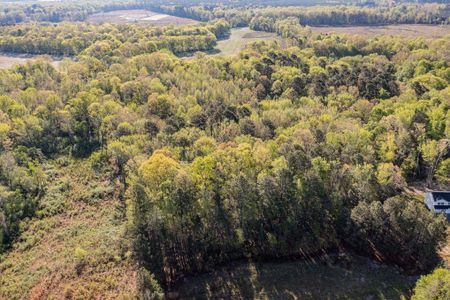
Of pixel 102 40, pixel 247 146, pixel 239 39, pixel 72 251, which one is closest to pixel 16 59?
pixel 102 40

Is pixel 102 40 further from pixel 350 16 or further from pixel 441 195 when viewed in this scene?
pixel 441 195

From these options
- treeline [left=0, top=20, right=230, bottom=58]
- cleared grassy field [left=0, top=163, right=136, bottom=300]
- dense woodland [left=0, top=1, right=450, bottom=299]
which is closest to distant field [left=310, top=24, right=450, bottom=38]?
dense woodland [left=0, top=1, right=450, bottom=299]

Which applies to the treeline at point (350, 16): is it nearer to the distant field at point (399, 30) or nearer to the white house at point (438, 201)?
the distant field at point (399, 30)

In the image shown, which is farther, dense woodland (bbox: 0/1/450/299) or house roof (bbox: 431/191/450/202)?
house roof (bbox: 431/191/450/202)

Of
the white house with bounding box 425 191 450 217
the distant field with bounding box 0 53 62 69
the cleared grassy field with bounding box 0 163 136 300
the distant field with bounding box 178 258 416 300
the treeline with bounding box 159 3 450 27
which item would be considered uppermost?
the treeline with bounding box 159 3 450 27

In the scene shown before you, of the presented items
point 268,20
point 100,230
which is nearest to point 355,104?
point 100,230

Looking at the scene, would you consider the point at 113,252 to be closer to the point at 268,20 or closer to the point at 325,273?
the point at 325,273

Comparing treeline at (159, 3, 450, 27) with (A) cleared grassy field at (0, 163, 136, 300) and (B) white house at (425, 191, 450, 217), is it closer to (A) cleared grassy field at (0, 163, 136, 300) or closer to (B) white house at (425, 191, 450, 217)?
(B) white house at (425, 191, 450, 217)
